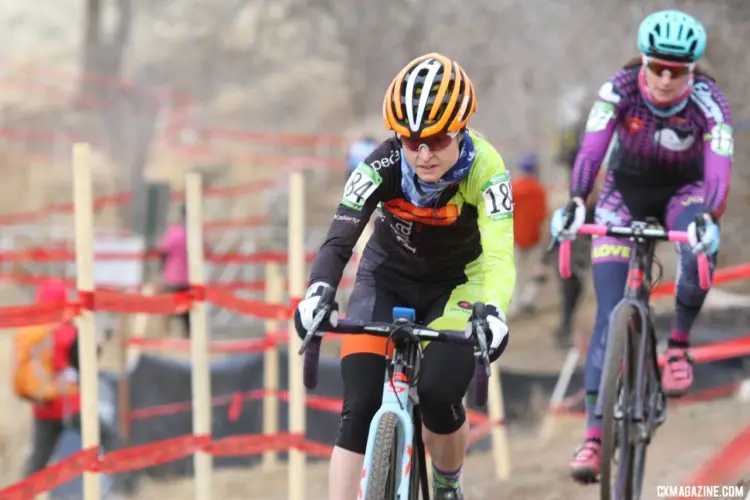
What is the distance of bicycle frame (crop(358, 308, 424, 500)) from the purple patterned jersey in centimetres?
198

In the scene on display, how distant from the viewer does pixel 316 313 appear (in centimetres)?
399

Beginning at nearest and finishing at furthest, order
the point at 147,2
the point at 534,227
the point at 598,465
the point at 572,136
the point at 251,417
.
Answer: the point at 598,465
the point at 251,417
the point at 572,136
the point at 534,227
the point at 147,2

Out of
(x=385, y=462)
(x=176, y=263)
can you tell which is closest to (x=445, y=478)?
(x=385, y=462)

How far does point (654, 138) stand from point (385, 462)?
292 centimetres

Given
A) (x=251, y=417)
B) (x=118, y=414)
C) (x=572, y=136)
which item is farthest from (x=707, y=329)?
(x=118, y=414)

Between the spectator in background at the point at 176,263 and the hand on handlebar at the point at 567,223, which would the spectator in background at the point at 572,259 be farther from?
the hand on handlebar at the point at 567,223

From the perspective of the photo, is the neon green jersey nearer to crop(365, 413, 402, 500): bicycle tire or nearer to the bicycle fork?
the bicycle fork

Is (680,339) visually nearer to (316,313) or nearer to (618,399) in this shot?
(618,399)

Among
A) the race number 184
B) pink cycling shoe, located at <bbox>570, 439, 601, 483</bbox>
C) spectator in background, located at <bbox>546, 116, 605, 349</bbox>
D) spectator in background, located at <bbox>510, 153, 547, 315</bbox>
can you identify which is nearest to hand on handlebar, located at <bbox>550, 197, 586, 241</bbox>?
pink cycling shoe, located at <bbox>570, 439, 601, 483</bbox>

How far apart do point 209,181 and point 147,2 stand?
748 cm

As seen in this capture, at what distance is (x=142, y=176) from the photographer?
23422mm

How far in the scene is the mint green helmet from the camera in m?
5.67

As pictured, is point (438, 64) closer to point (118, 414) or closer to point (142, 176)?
point (118, 414)

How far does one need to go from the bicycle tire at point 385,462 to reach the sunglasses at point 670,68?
2699 mm
